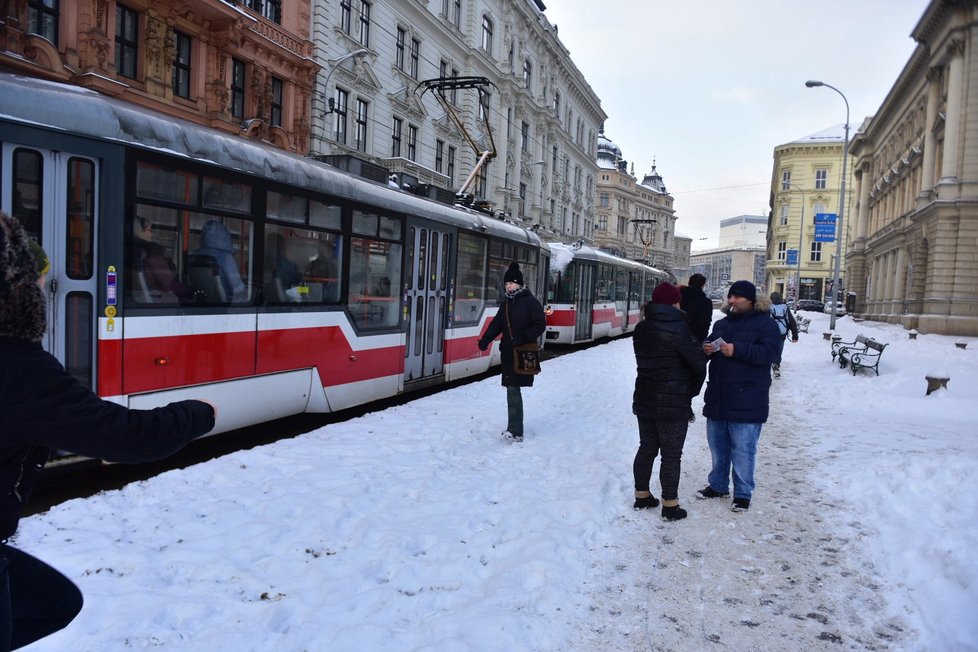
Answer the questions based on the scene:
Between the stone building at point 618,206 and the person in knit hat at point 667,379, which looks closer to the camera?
the person in knit hat at point 667,379

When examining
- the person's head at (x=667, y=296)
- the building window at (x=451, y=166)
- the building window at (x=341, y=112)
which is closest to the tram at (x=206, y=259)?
the person's head at (x=667, y=296)

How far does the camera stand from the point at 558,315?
64.5 ft

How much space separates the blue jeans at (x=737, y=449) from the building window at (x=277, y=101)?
67.8ft

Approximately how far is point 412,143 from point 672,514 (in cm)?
2767

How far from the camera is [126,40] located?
58.7 feet

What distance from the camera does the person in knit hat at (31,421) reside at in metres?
1.73

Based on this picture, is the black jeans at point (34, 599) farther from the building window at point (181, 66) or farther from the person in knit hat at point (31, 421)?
the building window at point (181, 66)

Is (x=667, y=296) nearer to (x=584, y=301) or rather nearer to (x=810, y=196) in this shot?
(x=584, y=301)

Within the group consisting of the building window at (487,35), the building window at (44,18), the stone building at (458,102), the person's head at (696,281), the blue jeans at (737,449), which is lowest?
the blue jeans at (737,449)

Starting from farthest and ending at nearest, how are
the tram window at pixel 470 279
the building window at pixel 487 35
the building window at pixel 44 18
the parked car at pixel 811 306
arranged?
the parked car at pixel 811 306 → the building window at pixel 487 35 → the building window at pixel 44 18 → the tram window at pixel 470 279

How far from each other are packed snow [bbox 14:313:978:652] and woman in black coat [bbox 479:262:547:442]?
432mm

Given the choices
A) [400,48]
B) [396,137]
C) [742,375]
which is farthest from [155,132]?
[400,48]

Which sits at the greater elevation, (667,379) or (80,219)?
(80,219)

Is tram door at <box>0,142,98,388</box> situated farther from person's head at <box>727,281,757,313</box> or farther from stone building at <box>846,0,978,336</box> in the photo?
stone building at <box>846,0,978,336</box>
